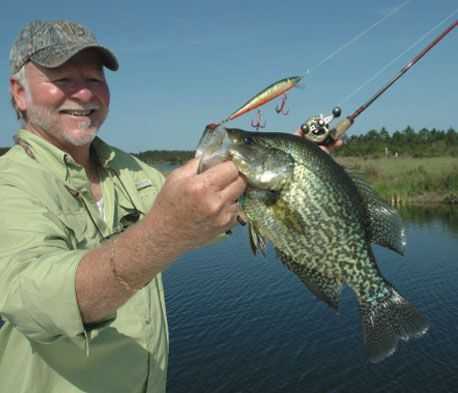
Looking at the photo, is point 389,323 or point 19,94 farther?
point 19,94

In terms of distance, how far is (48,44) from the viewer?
3.36 m

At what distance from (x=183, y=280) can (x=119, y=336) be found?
16007 millimetres

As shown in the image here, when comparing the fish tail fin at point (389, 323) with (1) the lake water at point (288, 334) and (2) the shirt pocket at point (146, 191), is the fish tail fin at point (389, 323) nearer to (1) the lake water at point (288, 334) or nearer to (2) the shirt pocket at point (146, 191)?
(2) the shirt pocket at point (146, 191)

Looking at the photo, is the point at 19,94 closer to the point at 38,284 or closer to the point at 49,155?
the point at 49,155

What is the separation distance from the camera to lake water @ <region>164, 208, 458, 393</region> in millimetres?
12633

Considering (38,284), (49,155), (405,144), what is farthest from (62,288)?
(405,144)

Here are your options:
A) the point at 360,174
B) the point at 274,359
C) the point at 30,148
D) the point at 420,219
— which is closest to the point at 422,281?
the point at 274,359

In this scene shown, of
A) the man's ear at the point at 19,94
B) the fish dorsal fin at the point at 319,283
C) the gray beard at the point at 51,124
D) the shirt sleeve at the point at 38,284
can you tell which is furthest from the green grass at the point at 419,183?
the shirt sleeve at the point at 38,284

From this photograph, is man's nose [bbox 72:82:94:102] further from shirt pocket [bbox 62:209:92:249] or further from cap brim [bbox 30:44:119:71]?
shirt pocket [bbox 62:209:92:249]

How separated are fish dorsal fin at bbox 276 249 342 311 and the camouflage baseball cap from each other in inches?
82.7

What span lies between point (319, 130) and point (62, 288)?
2.88 m

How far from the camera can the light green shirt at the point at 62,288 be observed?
82.2 inches

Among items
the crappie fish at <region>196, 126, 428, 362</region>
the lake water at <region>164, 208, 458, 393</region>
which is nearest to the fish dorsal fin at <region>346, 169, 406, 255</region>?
the crappie fish at <region>196, 126, 428, 362</region>

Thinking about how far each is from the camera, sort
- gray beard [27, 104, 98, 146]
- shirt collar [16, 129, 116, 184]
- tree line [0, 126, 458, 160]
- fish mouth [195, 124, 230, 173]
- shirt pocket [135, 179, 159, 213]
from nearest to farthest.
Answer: fish mouth [195, 124, 230, 173], shirt collar [16, 129, 116, 184], gray beard [27, 104, 98, 146], shirt pocket [135, 179, 159, 213], tree line [0, 126, 458, 160]
